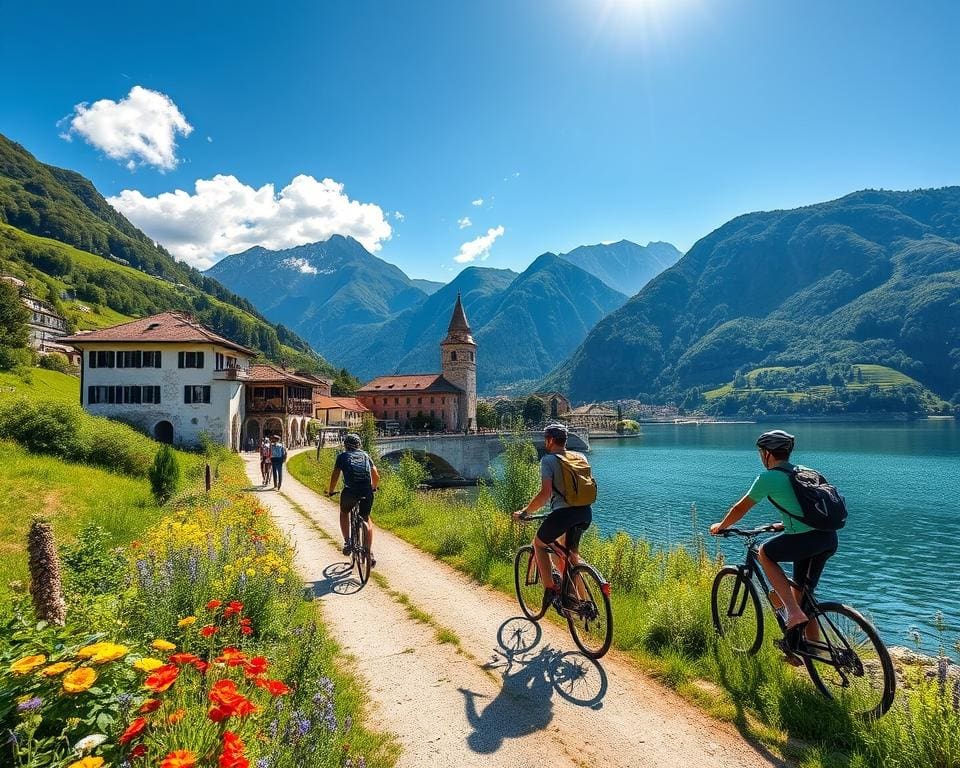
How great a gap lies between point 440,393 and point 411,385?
6196mm

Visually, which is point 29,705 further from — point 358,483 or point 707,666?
point 358,483

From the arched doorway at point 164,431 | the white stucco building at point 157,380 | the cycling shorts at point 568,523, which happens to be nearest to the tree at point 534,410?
the white stucco building at point 157,380

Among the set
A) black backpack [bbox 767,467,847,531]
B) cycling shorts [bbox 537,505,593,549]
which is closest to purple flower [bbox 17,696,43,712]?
cycling shorts [bbox 537,505,593,549]

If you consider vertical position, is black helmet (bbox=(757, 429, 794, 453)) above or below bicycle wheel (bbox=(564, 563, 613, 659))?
above

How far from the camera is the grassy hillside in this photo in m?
110

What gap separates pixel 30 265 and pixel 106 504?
475 feet

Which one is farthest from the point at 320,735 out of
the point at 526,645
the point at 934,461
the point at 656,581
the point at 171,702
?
the point at 934,461

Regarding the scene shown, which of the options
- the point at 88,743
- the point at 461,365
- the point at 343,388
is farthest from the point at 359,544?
the point at 343,388

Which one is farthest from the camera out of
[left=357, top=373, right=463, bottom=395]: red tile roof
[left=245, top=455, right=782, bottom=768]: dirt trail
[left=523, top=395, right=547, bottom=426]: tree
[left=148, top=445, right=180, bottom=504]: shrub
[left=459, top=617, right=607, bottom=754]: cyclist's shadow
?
[left=523, top=395, right=547, bottom=426]: tree

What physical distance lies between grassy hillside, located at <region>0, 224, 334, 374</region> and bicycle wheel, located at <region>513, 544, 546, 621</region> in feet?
354

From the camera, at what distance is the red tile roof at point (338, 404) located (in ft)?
247

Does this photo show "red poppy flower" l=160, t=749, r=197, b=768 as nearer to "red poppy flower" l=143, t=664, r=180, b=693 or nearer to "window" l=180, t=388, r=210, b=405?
"red poppy flower" l=143, t=664, r=180, b=693

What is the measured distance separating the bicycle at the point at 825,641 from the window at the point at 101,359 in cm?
4534

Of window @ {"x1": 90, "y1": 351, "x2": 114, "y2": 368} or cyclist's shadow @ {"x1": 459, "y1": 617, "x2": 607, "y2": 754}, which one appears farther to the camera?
window @ {"x1": 90, "y1": 351, "x2": 114, "y2": 368}
